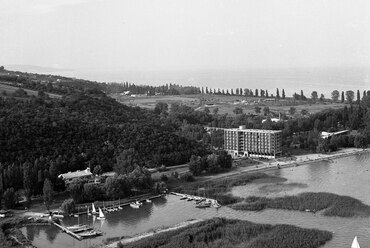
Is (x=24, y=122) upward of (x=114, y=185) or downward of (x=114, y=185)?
upward

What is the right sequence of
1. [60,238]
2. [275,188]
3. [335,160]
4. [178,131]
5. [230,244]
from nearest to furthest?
[230,244] → [60,238] → [275,188] → [335,160] → [178,131]

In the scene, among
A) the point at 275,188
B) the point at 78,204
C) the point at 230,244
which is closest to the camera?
the point at 230,244

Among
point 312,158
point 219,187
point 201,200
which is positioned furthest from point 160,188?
point 312,158

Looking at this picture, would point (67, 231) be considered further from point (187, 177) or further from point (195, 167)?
point (195, 167)

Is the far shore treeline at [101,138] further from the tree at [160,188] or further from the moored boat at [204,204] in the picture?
the moored boat at [204,204]

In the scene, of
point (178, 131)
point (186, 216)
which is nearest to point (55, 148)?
point (186, 216)

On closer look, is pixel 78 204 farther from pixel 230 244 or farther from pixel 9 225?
pixel 230 244

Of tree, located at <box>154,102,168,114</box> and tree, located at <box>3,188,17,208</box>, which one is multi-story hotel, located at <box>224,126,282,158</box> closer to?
tree, located at <box>154,102,168,114</box>

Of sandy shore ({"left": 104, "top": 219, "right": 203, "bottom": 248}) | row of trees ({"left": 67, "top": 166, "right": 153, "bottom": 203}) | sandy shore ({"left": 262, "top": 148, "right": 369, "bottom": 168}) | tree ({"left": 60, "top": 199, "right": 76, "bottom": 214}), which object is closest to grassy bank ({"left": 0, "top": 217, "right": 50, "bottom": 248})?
tree ({"left": 60, "top": 199, "right": 76, "bottom": 214})
